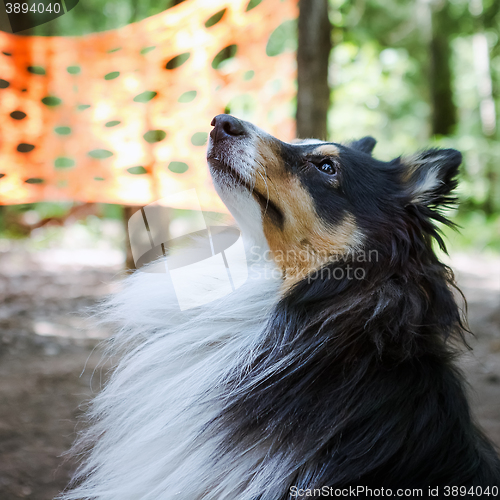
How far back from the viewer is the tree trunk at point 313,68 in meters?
Answer: 4.30

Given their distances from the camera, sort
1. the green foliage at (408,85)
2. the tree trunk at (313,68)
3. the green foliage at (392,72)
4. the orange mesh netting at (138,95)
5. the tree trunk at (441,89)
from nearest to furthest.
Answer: the tree trunk at (313,68) < the orange mesh netting at (138,95) < the green foliage at (392,72) < the green foliage at (408,85) < the tree trunk at (441,89)

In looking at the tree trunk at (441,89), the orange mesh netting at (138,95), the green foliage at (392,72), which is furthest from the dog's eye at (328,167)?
the tree trunk at (441,89)

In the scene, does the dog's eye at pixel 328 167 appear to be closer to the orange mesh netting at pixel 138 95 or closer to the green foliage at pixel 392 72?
the orange mesh netting at pixel 138 95

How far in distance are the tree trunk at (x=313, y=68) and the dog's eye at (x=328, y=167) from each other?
2.03 meters

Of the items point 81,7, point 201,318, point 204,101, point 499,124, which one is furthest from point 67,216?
point 499,124

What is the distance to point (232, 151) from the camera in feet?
7.33

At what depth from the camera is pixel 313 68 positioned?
14.4 ft

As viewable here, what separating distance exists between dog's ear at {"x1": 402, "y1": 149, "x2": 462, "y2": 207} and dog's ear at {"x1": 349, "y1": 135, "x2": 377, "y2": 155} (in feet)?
1.71

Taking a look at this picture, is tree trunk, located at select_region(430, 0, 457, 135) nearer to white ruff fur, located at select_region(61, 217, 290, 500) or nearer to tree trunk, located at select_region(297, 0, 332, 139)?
tree trunk, located at select_region(297, 0, 332, 139)

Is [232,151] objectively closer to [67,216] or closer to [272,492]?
[272,492]

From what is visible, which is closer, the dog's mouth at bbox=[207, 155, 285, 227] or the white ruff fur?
the white ruff fur

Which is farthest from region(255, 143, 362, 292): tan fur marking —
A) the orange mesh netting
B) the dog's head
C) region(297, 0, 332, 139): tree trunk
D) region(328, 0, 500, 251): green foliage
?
region(328, 0, 500, 251): green foliage

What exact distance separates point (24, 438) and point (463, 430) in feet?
8.72

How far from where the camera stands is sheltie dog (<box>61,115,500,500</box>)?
1782 millimetres
